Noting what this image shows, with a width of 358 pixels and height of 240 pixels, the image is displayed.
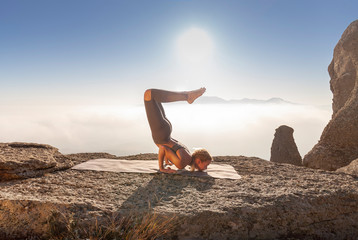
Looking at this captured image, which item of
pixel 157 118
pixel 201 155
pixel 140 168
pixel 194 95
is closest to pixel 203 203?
pixel 201 155

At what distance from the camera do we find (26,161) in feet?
16.5

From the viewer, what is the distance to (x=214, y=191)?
14.1ft

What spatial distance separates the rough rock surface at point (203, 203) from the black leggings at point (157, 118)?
33.3 inches

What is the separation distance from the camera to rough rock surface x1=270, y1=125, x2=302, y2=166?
1227 cm

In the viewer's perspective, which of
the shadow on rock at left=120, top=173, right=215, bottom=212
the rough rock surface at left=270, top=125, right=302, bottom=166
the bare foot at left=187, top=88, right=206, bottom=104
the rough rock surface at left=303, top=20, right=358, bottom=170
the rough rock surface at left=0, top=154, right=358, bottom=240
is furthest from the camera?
the rough rock surface at left=270, top=125, right=302, bottom=166

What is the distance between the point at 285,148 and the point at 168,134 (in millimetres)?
8613

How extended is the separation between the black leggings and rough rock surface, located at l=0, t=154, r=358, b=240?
84 centimetres

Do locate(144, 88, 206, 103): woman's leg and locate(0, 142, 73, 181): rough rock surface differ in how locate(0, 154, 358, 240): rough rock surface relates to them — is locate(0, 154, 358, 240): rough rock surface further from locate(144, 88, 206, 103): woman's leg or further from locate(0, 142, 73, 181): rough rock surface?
locate(144, 88, 206, 103): woman's leg

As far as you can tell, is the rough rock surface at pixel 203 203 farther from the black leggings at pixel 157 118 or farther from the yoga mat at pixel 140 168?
the black leggings at pixel 157 118

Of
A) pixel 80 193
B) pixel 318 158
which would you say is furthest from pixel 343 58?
pixel 80 193

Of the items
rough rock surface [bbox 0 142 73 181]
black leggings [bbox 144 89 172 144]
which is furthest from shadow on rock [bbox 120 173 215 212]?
rough rock surface [bbox 0 142 73 181]

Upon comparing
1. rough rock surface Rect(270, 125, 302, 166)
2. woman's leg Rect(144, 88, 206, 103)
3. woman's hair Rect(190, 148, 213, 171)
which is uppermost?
woman's leg Rect(144, 88, 206, 103)

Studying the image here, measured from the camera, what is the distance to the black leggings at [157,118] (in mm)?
5379

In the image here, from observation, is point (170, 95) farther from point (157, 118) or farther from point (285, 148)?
point (285, 148)
